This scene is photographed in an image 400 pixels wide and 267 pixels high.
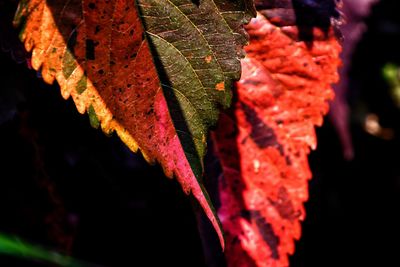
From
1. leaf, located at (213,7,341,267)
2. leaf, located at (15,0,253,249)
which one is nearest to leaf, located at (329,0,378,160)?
leaf, located at (213,7,341,267)

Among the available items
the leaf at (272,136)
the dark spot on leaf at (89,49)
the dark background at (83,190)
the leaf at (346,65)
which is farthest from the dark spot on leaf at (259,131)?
the leaf at (346,65)

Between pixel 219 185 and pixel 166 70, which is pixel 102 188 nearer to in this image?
pixel 219 185

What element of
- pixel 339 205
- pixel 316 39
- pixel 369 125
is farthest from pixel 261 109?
pixel 369 125

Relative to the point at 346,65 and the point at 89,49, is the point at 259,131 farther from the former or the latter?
the point at 346,65

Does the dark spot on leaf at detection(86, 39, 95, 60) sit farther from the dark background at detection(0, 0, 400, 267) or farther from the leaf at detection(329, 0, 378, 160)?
the leaf at detection(329, 0, 378, 160)

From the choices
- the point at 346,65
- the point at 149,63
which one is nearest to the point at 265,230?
the point at 149,63

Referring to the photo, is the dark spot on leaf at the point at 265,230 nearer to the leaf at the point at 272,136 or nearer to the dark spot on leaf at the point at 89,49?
the leaf at the point at 272,136
